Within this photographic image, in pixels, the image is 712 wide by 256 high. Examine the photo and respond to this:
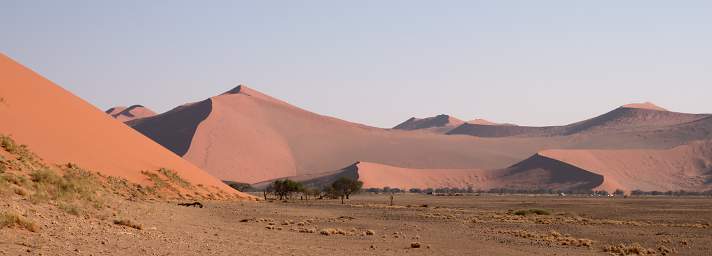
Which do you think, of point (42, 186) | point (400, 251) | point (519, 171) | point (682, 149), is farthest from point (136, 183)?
point (682, 149)

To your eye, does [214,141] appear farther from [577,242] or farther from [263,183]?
[577,242]

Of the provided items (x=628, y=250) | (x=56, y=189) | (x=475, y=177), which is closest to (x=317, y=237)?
(x=56, y=189)

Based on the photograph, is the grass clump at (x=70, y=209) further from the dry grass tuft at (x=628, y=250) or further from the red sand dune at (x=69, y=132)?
the red sand dune at (x=69, y=132)

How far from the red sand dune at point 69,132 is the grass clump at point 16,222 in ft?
77.9

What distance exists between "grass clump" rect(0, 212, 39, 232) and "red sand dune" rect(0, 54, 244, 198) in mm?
23749

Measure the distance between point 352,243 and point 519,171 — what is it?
154340 millimetres

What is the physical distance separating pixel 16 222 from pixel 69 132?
33.2 m

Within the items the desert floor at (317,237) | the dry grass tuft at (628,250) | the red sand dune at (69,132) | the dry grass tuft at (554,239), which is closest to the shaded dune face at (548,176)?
the red sand dune at (69,132)

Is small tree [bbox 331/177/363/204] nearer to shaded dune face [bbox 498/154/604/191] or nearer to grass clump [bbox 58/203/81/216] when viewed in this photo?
grass clump [bbox 58/203/81/216]

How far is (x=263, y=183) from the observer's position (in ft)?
567

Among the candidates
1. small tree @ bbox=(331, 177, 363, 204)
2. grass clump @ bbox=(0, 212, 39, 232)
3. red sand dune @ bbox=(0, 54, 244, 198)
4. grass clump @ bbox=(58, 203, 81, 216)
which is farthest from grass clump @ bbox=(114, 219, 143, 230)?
small tree @ bbox=(331, 177, 363, 204)

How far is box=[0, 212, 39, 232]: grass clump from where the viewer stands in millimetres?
16141

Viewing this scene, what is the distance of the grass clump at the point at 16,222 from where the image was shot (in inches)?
635

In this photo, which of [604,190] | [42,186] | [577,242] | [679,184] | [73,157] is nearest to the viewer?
[42,186]
